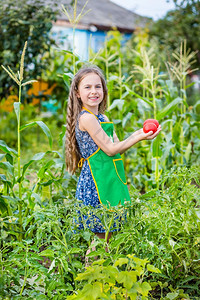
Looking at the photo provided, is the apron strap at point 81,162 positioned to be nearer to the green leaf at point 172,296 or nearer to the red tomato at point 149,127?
the red tomato at point 149,127

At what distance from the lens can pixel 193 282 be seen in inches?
92.1

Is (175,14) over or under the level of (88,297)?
over

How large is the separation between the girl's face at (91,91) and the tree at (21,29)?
3.53 m

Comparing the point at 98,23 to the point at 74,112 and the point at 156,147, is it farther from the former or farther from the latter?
the point at 74,112

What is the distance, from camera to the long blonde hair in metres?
2.53

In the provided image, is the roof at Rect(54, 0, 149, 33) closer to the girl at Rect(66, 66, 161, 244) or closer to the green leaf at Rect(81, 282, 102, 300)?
the girl at Rect(66, 66, 161, 244)

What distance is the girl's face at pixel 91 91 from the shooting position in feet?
8.04

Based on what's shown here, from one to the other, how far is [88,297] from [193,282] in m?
0.94

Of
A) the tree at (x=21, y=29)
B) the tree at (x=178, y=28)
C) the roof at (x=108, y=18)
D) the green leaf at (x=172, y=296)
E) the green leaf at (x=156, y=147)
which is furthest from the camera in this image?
the roof at (x=108, y=18)

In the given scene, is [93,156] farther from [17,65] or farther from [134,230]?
[17,65]

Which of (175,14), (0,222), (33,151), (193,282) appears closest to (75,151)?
(0,222)

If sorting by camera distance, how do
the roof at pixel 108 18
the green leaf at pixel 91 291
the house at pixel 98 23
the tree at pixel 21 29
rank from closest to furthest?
the green leaf at pixel 91 291 < the tree at pixel 21 29 < the house at pixel 98 23 < the roof at pixel 108 18

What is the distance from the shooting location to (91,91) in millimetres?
2443

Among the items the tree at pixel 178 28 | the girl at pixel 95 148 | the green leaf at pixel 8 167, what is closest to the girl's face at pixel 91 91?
the girl at pixel 95 148
